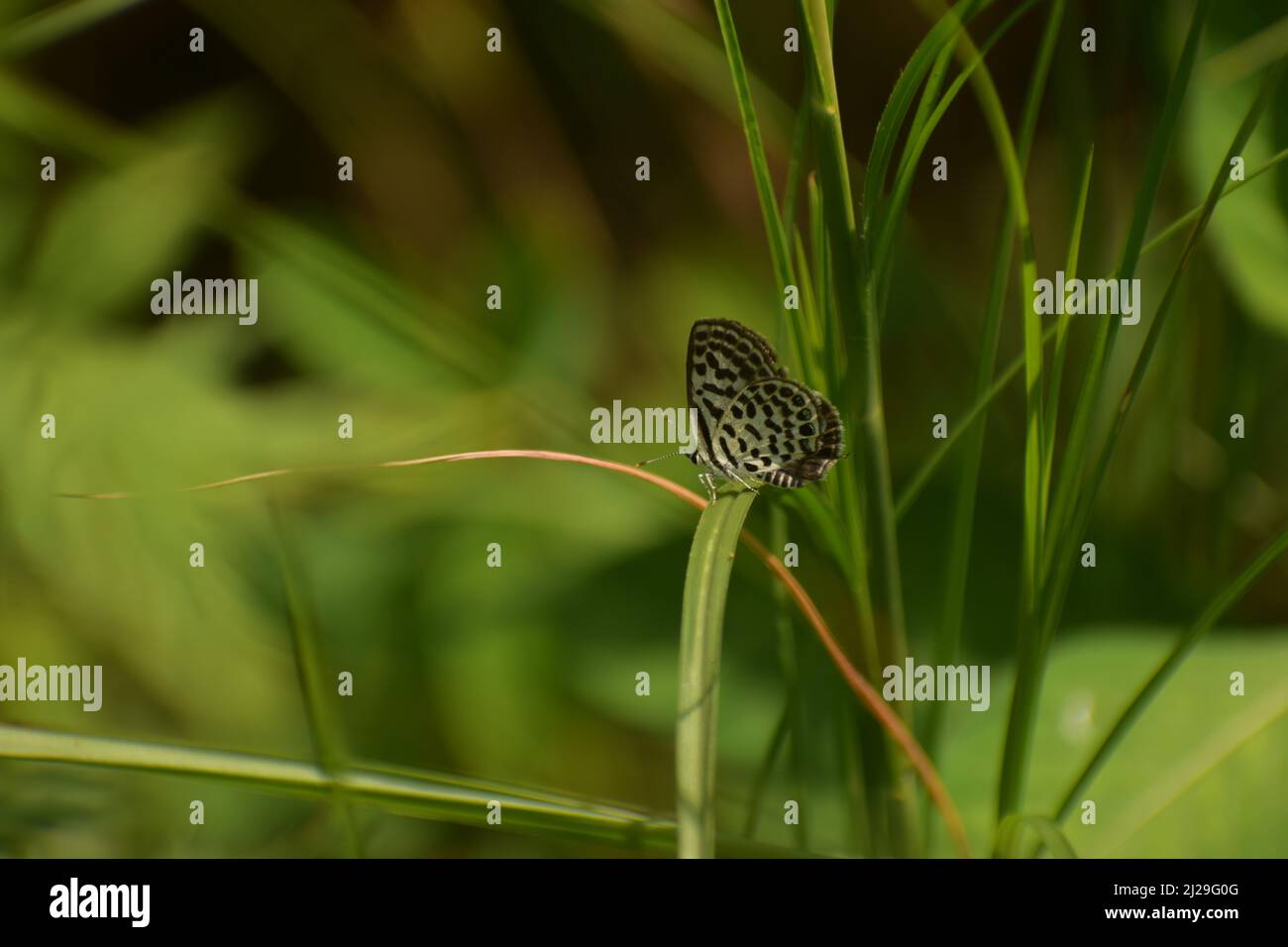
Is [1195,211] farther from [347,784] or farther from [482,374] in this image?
[482,374]

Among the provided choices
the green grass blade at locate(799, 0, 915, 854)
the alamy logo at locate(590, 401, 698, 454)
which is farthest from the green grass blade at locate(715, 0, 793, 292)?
the alamy logo at locate(590, 401, 698, 454)

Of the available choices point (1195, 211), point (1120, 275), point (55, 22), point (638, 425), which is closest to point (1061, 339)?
point (1120, 275)

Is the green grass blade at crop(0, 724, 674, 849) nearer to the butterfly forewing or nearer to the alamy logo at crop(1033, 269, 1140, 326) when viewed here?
the butterfly forewing

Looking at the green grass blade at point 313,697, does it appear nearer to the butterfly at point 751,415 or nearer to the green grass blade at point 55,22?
the butterfly at point 751,415

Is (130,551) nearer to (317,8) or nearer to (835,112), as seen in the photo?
(317,8)

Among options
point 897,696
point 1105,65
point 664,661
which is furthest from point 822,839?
point 1105,65
